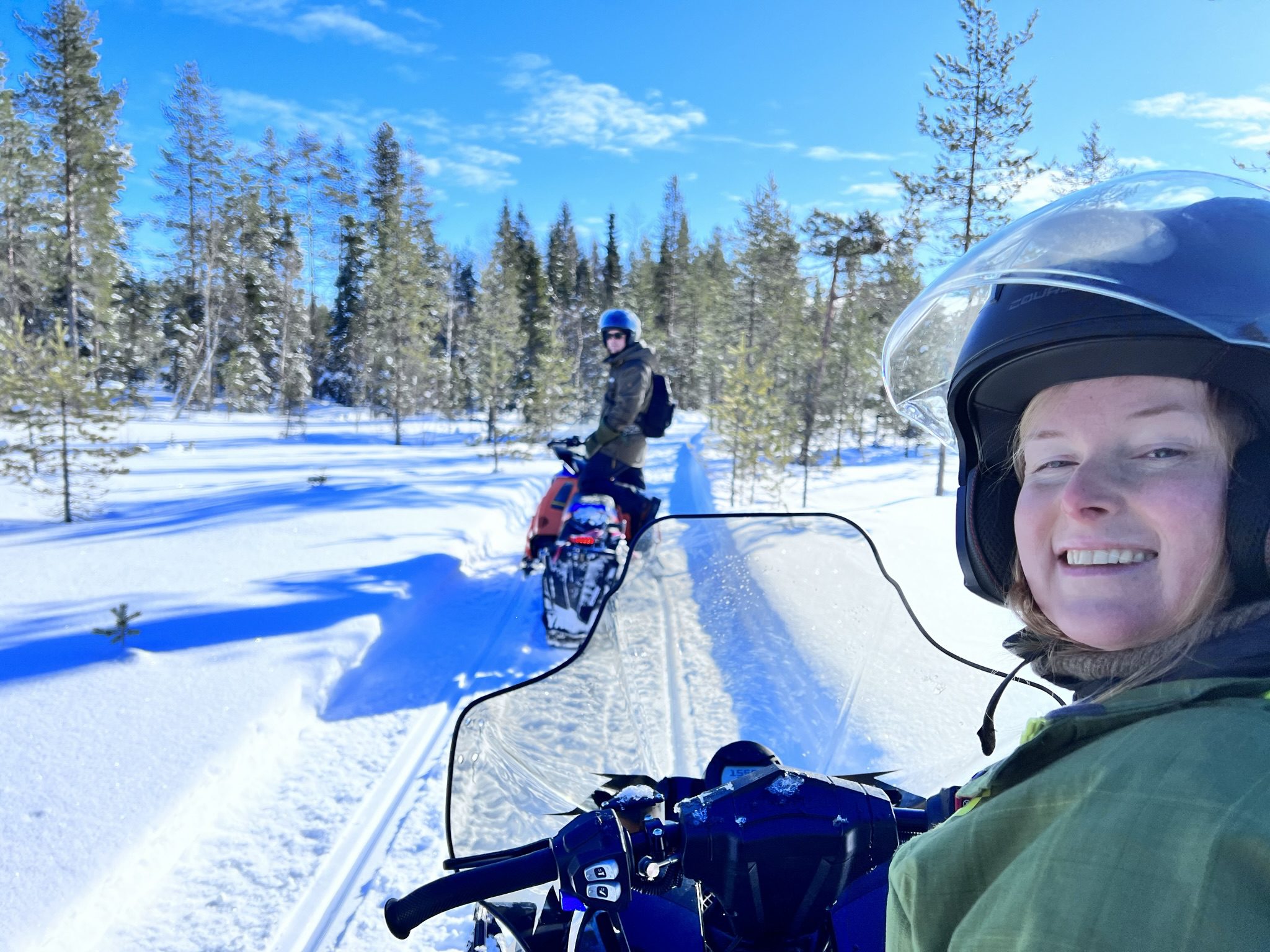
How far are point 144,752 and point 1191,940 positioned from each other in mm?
3981

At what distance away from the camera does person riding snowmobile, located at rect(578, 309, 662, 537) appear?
19.6 feet

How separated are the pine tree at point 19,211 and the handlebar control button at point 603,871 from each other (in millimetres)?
25974

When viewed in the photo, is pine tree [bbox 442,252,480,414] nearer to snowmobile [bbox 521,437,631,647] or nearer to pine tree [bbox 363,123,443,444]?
pine tree [bbox 363,123,443,444]

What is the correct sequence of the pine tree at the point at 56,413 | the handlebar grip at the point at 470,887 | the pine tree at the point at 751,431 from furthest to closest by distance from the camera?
the pine tree at the point at 751,431 < the pine tree at the point at 56,413 < the handlebar grip at the point at 470,887

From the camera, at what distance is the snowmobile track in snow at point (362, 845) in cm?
240

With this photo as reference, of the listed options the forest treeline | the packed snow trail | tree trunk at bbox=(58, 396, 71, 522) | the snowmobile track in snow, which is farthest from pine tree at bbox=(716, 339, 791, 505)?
the packed snow trail

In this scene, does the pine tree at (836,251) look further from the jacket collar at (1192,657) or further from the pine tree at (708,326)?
the jacket collar at (1192,657)

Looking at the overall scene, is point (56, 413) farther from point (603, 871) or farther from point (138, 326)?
point (138, 326)

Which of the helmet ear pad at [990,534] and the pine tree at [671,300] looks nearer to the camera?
the helmet ear pad at [990,534]

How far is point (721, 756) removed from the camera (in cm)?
156

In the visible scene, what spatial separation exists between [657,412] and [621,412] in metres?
0.41

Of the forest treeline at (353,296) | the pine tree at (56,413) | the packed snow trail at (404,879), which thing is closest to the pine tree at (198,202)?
the forest treeline at (353,296)

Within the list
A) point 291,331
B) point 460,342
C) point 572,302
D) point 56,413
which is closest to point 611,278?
point 572,302

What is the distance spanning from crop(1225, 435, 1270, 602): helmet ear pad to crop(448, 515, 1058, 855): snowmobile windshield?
1064mm
